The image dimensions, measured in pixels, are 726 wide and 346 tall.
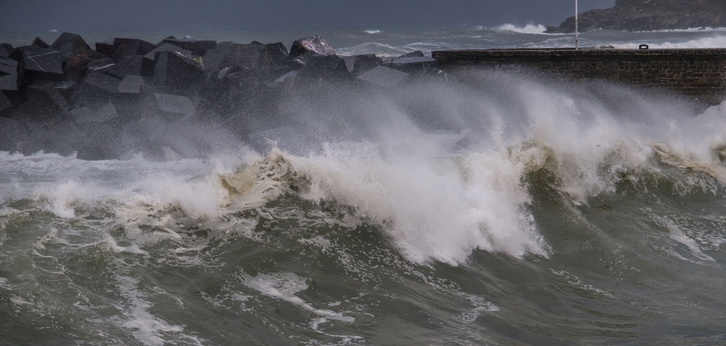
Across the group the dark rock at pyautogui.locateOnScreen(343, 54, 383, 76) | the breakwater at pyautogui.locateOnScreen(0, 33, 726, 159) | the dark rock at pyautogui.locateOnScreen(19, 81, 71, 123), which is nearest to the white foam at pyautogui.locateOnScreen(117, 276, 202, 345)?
the breakwater at pyautogui.locateOnScreen(0, 33, 726, 159)

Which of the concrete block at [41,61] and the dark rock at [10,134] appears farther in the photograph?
the concrete block at [41,61]

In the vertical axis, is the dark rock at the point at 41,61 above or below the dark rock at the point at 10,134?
→ above

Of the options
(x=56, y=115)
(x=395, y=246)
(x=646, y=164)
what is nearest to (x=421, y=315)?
(x=395, y=246)

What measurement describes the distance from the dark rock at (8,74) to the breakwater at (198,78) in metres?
0.02

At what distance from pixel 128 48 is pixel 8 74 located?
7.41ft

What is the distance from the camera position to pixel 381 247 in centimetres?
679

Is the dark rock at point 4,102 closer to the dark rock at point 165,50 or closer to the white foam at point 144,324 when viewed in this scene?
the dark rock at point 165,50

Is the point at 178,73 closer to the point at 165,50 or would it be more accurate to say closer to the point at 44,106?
the point at 165,50

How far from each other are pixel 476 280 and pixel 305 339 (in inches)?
73.4

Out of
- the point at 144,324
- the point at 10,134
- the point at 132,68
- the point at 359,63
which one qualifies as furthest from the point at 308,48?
the point at 144,324

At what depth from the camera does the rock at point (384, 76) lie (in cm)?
1371

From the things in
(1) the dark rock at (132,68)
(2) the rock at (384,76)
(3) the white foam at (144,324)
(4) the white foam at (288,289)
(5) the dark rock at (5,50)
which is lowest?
(4) the white foam at (288,289)

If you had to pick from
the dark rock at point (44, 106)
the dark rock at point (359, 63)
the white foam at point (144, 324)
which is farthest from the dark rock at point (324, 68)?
the white foam at point (144, 324)

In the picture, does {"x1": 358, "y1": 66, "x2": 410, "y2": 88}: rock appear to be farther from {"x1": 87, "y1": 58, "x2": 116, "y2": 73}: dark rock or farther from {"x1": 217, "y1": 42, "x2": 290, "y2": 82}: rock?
{"x1": 87, "y1": 58, "x2": 116, "y2": 73}: dark rock
